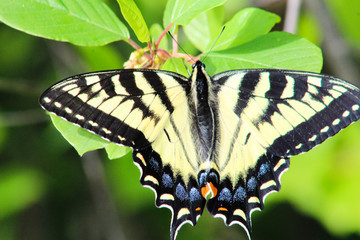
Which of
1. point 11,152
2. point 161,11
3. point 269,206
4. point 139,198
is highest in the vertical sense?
point 161,11

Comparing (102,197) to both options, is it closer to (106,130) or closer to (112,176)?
(112,176)

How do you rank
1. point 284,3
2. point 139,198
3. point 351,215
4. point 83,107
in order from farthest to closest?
1. point 284,3
2. point 139,198
3. point 351,215
4. point 83,107

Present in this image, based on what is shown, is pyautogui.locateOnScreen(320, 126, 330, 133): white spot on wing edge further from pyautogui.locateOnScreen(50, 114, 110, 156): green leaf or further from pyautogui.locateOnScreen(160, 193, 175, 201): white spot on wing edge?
pyautogui.locateOnScreen(50, 114, 110, 156): green leaf

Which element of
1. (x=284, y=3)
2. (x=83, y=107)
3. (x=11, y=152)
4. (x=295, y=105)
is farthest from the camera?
(x=284, y=3)

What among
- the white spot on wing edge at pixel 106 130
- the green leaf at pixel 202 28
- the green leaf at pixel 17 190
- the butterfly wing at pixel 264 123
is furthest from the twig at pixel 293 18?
the green leaf at pixel 17 190

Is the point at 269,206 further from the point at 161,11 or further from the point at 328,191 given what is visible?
the point at 161,11

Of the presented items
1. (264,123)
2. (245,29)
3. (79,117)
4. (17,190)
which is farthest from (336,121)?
(17,190)

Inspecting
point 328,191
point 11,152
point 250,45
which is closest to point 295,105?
point 250,45
